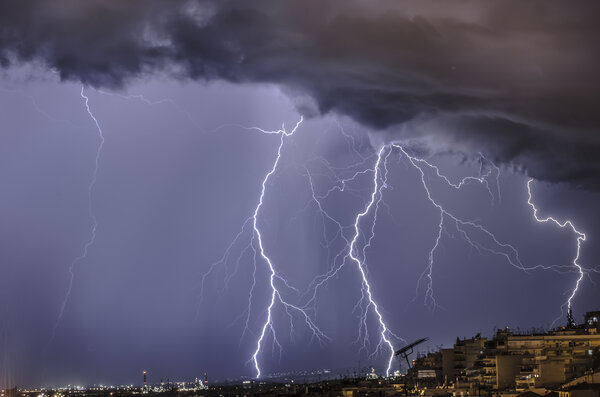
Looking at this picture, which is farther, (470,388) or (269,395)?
(269,395)

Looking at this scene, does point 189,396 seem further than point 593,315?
Yes

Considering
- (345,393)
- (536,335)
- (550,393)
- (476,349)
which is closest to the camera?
(550,393)

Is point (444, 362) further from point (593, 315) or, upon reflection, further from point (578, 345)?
point (578, 345)

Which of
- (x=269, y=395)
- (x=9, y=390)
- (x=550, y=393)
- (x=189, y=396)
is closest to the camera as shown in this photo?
(x=550, y=393)

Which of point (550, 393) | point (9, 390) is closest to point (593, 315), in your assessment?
point (550, 393)

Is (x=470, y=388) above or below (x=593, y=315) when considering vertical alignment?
below

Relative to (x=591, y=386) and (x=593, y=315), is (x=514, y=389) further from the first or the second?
(x=593, y=315)

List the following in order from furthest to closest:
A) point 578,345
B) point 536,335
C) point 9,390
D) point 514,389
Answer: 1. point 9,390
2. point 536,335
3. point 578,345
4. point 514,389

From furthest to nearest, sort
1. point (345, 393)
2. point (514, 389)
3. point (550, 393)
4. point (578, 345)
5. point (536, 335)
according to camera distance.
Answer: point (345, 393), point (536, 335), point (578, 345), point (514, 389), point (550, 393)

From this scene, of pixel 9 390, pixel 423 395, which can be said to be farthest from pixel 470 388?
pixel 9 390
